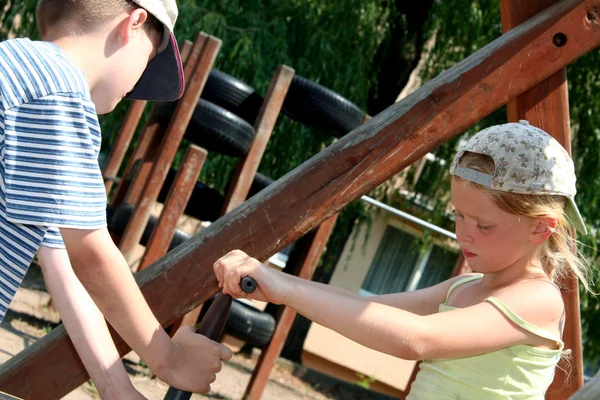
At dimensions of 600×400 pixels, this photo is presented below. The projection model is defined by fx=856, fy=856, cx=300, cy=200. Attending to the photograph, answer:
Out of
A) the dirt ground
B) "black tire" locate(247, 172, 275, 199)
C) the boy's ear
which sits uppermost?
the boy's ear

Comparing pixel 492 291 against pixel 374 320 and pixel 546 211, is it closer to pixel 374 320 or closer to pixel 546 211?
pixel 546 211

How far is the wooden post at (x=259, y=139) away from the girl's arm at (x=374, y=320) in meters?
3.63

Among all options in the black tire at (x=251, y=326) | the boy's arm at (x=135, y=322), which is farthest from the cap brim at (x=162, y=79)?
the black tire at (x=251, y=326)

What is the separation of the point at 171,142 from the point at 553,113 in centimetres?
335

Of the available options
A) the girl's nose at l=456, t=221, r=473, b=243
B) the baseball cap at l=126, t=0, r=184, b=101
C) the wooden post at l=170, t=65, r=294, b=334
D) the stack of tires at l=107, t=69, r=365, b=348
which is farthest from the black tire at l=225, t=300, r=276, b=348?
the girl's nose at l=456, t=221, r=473, b=243

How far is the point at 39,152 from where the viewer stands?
168 centimetres

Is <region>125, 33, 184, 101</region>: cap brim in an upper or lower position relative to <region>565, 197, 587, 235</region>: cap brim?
lower

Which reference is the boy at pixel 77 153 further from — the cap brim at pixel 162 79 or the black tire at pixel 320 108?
the black tire at pixel 320 108

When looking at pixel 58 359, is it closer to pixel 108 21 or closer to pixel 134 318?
pixel 134 318

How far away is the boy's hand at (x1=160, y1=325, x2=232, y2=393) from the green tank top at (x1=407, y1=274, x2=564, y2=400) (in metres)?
0.53

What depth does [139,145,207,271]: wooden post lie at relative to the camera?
520 cm

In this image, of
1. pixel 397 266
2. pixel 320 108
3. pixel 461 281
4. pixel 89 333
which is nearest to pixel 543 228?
pixel 461 281

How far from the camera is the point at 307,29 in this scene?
28.3 ft

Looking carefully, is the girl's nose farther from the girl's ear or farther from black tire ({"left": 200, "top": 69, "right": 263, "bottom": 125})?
black tire ({"left": 200, "top": 69, "right": 263, "bottom": 125})
